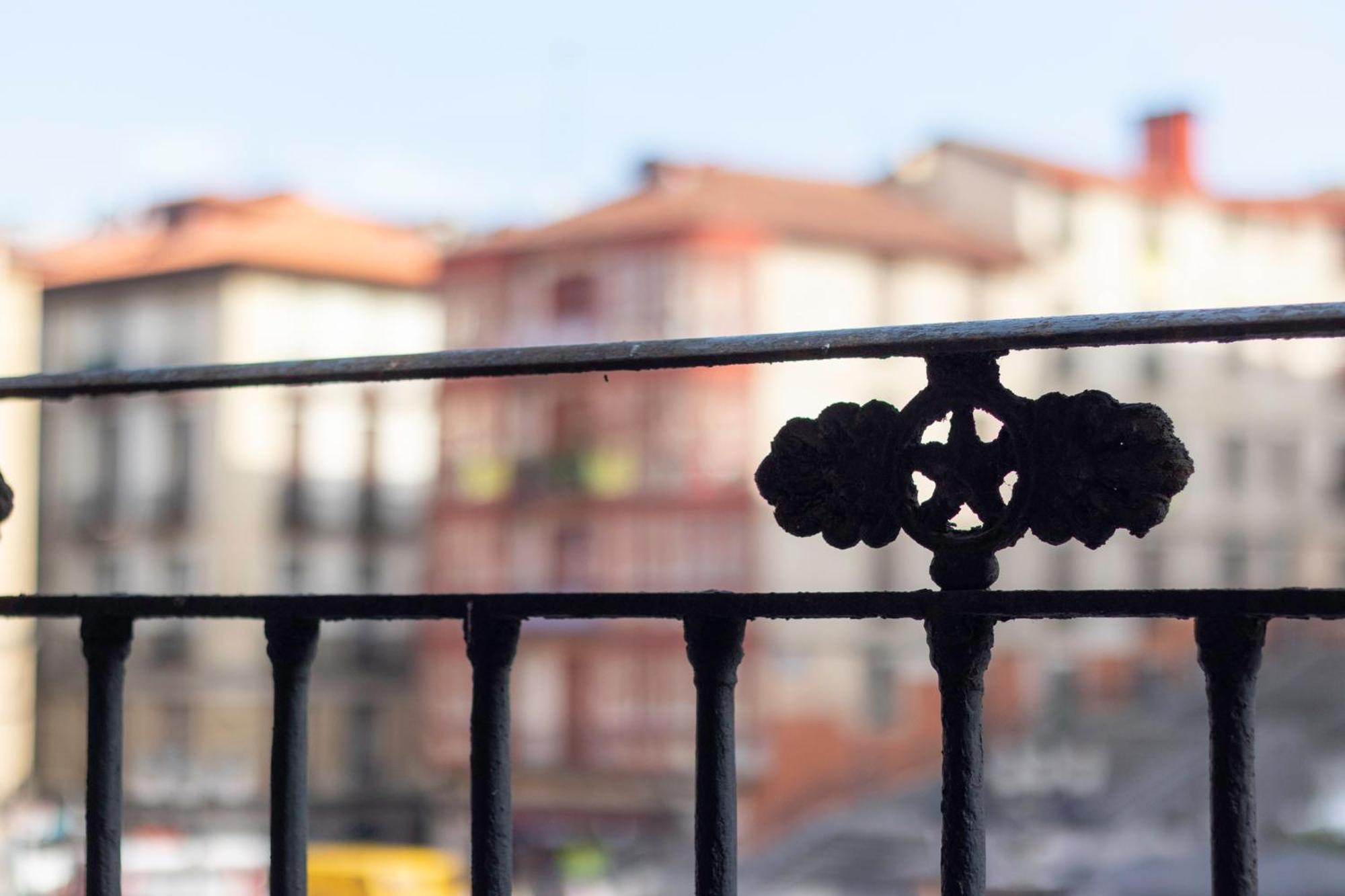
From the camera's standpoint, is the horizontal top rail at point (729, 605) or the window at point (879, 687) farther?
the window at point (879, 687)

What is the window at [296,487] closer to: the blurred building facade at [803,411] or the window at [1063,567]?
the blurred building facade at [803,411]

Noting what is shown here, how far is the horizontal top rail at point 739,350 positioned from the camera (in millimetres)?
1138

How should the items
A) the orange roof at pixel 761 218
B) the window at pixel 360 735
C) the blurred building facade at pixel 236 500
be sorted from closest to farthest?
the orange roof at pixel 761 218 → the blurred building facade at pixel 236 500 → the window at pixel 360 735

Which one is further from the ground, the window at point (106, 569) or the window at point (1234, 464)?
the window at point (1234, 464)

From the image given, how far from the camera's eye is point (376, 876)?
28500mm

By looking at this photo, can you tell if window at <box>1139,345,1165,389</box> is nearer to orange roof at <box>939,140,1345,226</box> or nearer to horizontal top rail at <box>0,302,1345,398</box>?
orange roof at <box>939,140,1345,226</box>

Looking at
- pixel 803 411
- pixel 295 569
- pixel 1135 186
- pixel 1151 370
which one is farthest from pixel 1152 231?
pixel 295 569

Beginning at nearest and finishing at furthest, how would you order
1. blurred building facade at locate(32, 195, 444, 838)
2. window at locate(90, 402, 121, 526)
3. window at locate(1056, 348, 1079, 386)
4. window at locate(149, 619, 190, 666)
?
window at locate(1056, 348, 1079, 386) < blurred building facade at locate(32, 195, 444, 838) < window at locate(149, 619, 190, 666) < window at locate(90, 402, 121, 526)

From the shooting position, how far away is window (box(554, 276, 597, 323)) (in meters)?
35.2

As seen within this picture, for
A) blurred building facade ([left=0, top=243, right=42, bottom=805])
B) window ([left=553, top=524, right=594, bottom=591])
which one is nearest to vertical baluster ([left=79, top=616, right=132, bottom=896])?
window ([left=553, top=524, right=594, bottom=591])

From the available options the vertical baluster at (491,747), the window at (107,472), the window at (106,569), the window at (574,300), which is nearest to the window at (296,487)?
the window at (107,472)

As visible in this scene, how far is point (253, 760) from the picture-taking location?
3703 centimetres

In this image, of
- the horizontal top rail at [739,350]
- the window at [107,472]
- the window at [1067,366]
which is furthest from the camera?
the window at [107,472]

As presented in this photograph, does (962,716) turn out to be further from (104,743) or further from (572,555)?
(572,555)
